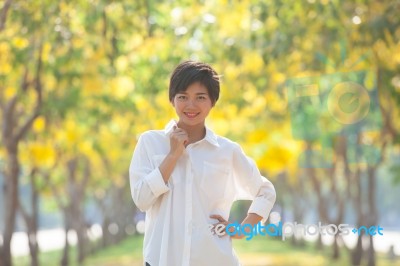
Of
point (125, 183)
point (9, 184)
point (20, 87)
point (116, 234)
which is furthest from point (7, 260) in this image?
point (116, 234)

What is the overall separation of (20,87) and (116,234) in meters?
27.2

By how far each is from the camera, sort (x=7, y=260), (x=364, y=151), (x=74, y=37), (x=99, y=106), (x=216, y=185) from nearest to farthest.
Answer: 1. (x=216, y=185)
2. (x=74, y=37)
3. (x=7, y=260)
4. (x=99, y=106)
5. (x=364, y=151)

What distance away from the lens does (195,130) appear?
12.1 ft

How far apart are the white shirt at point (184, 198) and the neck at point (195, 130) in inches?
1.6

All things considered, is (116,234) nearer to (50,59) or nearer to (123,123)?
(123,123)

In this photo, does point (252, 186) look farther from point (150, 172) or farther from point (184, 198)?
point (150, 172)

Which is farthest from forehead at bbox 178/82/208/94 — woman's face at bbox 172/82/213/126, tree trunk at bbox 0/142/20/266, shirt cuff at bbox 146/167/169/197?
tree trunk at bbox 0/142/20/266

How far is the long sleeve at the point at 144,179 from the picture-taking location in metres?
3.45

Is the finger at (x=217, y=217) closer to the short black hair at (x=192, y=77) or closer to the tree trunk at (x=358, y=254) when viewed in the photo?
the short black hair at (x=192, y=77)

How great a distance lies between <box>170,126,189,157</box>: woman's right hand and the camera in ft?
11.5

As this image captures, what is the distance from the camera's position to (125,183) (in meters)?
36.8

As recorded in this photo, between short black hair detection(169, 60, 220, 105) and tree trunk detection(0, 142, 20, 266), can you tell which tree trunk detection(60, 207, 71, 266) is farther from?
short black hair detection(169, 60, 220, 105)

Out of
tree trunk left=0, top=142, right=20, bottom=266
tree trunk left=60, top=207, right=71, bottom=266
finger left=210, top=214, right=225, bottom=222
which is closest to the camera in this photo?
finger left=210, top=214, right=225, bottom=222

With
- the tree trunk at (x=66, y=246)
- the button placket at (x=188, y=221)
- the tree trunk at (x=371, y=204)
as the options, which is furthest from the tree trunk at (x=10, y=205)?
the button placket at (x=188, y=221)
